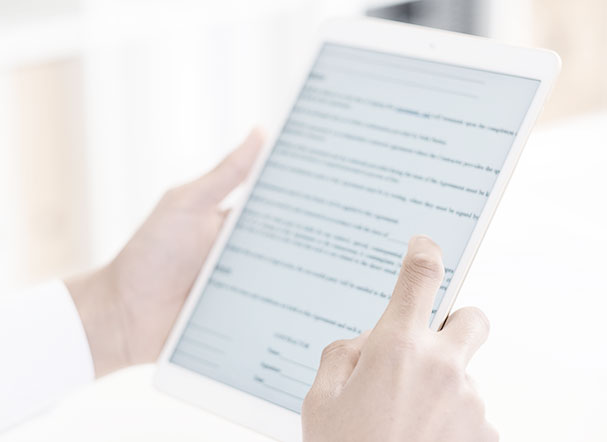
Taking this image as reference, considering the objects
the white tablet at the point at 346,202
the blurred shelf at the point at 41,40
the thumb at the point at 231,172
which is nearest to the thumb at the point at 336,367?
the white tablet at the point at 346,202

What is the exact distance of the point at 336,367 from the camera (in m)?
0.50

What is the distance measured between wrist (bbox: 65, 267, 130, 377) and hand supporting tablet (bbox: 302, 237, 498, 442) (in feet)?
1.24

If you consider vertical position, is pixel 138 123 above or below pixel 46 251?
above

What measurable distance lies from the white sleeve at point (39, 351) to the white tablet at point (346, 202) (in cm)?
11

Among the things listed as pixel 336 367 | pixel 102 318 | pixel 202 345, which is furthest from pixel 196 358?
pixel 336 367

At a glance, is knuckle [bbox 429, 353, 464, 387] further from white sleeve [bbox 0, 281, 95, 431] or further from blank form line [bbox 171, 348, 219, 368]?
white sleeve [bbox 0, 281, 95, 431]

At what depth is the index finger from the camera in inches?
18.5

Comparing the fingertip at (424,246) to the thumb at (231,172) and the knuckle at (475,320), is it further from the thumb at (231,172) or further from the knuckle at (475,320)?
the thumb at (231,172)

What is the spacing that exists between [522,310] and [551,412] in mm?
137

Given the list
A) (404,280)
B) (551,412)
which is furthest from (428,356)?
(551,412)

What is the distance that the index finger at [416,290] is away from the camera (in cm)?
47

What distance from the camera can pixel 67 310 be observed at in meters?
0.81

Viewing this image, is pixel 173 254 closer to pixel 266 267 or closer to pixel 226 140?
pixel 266 267

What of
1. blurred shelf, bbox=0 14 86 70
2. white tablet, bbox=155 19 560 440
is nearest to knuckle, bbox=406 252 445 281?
white tablet, bbox=155 19 560 440
